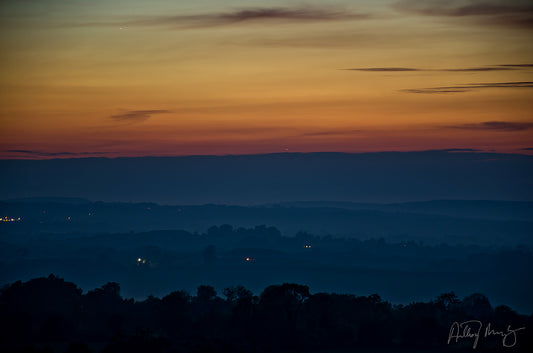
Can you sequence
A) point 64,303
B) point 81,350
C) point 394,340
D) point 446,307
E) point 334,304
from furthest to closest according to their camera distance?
point 64,303 < point 446,307 < point 334,304 < point 394,340 < point 81,350

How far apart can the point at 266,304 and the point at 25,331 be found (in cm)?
2543

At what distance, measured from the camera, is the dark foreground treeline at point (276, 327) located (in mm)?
65256

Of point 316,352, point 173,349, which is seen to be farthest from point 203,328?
point 173,349

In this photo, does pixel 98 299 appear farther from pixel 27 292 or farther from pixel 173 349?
pixel 173 349

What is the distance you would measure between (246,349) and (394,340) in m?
16.6

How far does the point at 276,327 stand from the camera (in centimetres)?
7262

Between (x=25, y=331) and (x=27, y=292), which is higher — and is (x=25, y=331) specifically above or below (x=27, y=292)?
below

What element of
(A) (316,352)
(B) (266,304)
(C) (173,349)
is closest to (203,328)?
(B) (266,304)

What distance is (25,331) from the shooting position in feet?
231

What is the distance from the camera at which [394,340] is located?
73.5 metres

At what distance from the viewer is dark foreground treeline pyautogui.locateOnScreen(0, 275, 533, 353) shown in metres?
65.3

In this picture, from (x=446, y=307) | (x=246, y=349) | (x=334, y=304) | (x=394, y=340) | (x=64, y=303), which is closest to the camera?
(x=246, y=349)

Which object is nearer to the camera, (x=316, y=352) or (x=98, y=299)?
(x=316, y=352)

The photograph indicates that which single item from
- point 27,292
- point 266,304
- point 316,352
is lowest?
point 316,352
